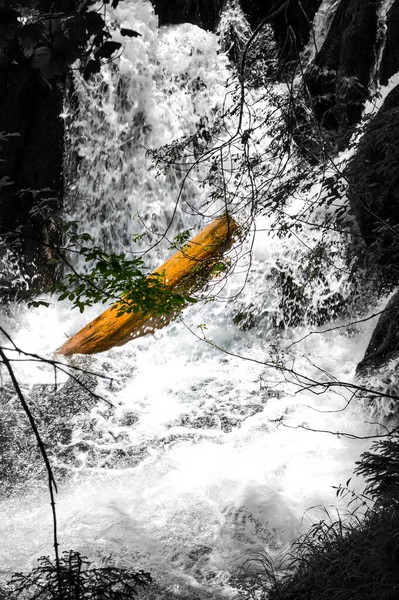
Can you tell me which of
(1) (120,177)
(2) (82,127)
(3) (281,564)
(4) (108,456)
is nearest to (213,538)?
(3) (281,564)

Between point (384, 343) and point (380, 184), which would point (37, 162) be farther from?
point (380, 184)

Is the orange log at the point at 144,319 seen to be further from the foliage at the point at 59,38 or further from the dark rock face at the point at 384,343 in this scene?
the foliage at the point at 59,38

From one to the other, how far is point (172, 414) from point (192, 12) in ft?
26.2

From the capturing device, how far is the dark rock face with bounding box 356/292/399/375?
5.51 m

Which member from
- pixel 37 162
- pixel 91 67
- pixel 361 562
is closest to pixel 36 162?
pixel 37 162

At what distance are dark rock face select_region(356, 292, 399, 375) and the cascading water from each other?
1.28ft

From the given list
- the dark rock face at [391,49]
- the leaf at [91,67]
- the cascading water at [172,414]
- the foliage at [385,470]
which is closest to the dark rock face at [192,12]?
the cascading water at [172,414]

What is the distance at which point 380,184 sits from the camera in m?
4.63

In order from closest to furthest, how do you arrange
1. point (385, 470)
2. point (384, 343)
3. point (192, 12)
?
point (385, 470) → point (384, 343) → point (192, 12)

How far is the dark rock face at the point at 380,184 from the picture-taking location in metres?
3.63

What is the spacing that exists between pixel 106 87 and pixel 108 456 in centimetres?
640

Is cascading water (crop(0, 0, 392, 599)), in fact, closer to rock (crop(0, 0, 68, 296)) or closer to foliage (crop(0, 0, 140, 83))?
rock (crop(0, 0, 68, 296))

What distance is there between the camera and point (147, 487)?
5.22 metres

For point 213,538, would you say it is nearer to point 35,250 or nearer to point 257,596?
point 257,596
